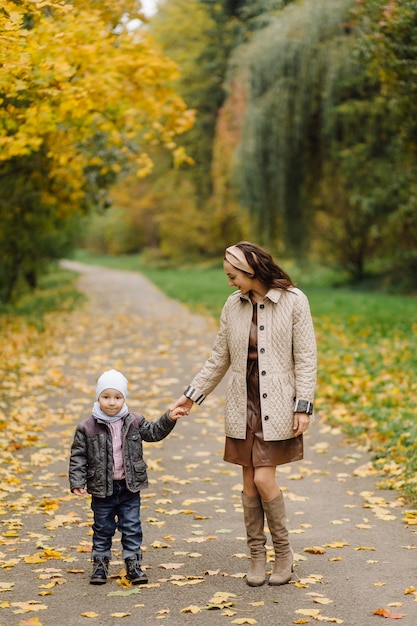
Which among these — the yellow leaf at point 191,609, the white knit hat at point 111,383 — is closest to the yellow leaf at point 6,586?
the yellow leaf at point 191,609

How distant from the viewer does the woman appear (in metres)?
4.60

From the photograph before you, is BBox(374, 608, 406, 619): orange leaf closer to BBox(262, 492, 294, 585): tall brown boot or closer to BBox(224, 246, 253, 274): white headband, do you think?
BBox(262, 492, 294, 585): tall brown boot

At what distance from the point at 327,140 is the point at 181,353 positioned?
285 inches

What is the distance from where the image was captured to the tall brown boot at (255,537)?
183 inches

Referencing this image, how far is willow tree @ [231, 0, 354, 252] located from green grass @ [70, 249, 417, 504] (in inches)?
73.5

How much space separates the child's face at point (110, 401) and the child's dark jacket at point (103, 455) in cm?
10

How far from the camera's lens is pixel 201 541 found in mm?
5457

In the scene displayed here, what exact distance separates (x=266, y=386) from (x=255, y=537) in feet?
2.80

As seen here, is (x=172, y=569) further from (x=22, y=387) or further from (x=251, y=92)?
(x=251, y=92)

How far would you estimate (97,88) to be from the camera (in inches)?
388

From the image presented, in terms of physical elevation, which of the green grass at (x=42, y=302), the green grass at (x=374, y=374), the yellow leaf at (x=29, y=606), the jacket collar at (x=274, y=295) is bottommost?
the green grass at (x=42, y=302)

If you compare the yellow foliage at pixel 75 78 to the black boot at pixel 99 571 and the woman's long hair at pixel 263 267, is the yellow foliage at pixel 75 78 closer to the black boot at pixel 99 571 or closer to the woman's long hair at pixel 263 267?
the woman's long hair at pixel 263 267

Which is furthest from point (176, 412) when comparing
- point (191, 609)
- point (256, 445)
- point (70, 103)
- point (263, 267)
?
point (70, 103)

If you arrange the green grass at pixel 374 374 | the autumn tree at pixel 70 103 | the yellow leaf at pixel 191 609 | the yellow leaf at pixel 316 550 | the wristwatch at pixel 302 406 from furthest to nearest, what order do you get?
the autumn tree at pixel 70 103, the green grass at pixel 374 374, the yellow leaf at pixel 316 550, the wristwatch at pixel 302 406, the yellow leaf at pixel 191 609
